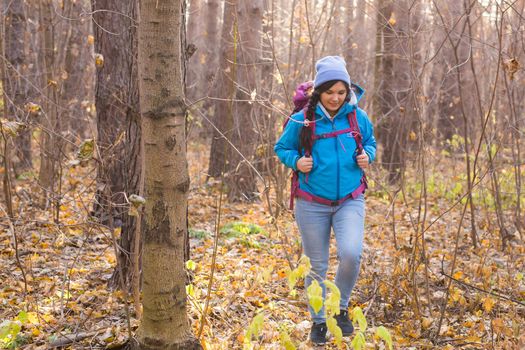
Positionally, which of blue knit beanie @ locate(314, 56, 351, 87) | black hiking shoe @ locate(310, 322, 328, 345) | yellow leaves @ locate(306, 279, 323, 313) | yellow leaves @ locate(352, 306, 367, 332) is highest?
blue knit beanie @ locate(314, 56, 351, 87)

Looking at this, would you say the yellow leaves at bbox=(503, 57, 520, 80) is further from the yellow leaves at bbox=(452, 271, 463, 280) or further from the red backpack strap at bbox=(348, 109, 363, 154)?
the yellow leaves at bbox=(452, 271, 463, 280)

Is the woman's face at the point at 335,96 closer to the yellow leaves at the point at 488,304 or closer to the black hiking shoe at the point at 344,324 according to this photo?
the black hiking shoe at the point at 344,324

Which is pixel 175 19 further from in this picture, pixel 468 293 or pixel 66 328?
pixel 468 293

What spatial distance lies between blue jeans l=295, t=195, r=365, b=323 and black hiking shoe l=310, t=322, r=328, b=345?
0.12 feet

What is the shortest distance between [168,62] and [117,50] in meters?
2.26

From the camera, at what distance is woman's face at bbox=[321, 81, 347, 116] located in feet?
11.3

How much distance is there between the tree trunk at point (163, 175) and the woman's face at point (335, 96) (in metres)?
1.14

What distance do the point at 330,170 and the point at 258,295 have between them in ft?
4.47

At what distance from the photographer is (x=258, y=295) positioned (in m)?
4.30

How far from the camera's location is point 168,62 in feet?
8.23

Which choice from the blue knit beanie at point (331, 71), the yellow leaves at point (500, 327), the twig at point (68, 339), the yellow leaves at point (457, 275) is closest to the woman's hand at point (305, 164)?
the blue knit beanie at point (331, 71)

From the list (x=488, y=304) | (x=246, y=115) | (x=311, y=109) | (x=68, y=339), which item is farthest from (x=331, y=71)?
(x=246, y=115)

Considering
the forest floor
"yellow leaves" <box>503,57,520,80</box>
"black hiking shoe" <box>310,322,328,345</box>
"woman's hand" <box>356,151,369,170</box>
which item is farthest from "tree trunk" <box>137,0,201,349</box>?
"yellow leaves" <box>503,57,520,80</box>

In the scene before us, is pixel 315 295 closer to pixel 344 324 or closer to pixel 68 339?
pixel 344 324
